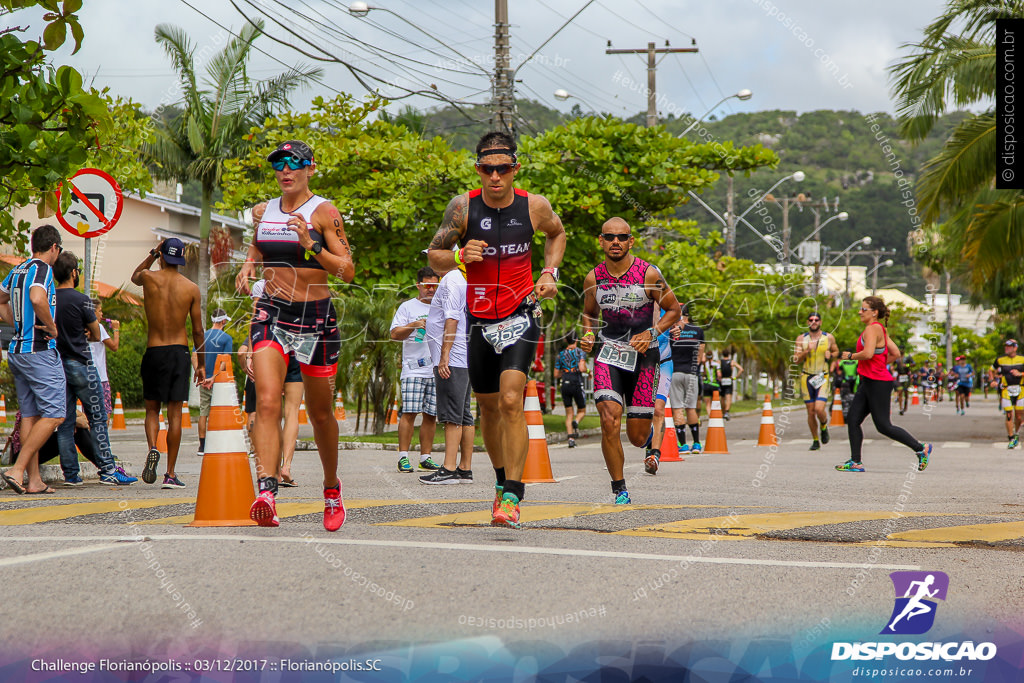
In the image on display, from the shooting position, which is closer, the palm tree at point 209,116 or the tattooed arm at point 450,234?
the tattooed arm at point 450,234

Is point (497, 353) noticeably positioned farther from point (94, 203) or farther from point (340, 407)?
point (340, 407)

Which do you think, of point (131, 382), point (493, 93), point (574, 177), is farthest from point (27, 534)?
point (131, 382)

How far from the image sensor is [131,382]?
34531mm

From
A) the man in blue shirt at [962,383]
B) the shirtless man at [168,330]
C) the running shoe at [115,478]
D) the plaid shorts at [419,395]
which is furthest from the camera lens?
the man in blue shirt at [962,383]

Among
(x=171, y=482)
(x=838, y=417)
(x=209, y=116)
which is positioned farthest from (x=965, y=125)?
(x=209, y=116)

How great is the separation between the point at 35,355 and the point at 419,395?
3888 millimetres

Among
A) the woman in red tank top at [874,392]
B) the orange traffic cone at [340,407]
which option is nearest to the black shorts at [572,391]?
the woman in red tank top at [874,392]

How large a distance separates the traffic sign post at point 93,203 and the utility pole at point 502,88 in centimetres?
1098

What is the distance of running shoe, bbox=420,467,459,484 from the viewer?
1017 centimetres

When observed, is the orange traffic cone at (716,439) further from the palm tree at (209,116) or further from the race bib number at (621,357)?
the palm tree at (209,116)

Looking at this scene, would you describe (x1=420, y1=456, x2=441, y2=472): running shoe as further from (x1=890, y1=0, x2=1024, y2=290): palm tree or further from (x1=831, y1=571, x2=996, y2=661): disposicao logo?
(x1=890, y1=0, x2=1024, y2=290): palm tree

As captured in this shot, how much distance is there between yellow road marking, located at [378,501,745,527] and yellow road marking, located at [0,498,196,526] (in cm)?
177

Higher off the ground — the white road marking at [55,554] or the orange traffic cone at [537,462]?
the orange traffic cone at [537,462]

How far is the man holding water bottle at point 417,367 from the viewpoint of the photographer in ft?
37.8
